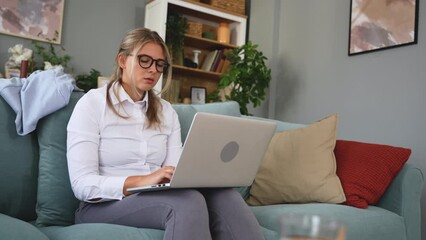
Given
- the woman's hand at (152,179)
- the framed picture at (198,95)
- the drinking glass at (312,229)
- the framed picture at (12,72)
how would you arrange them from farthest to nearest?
the framed picture at (198,95) < the framed picture at (12,72) < the woman's hand at (152,179) < the drinking glass at (312,229)

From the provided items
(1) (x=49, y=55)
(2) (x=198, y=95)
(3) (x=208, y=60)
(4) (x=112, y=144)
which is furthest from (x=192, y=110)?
(3) (x=208, y=60)

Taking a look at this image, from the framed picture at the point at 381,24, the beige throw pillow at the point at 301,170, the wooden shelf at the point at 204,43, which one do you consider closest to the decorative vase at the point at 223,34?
the wooden shelf at the point at 204,43

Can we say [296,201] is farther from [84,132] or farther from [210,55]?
[210,55]

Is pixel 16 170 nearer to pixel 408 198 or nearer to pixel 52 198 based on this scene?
pixel 52 198

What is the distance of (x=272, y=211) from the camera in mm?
1560

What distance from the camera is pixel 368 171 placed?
1.78 meters

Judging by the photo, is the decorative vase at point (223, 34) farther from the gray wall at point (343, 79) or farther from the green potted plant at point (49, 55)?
the green potted plant at point (49, 55)

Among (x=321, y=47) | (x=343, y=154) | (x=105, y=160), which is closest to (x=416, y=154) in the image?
(x=343, y=154)

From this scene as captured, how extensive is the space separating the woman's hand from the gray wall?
6.06 feet

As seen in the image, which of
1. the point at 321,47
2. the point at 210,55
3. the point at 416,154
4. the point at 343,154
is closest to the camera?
the point at 343,154

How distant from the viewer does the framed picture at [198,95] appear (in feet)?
11.9

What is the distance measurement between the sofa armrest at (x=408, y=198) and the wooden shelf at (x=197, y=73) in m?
2.04

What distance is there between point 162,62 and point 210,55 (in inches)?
86.1

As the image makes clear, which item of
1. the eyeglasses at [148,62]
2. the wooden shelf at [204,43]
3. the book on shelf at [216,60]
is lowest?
the eyeglasses at [148,62]
